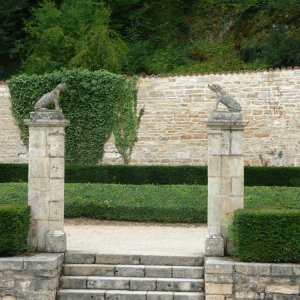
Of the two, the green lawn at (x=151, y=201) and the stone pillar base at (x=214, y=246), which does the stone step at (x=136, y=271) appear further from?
the green lawn at (x=151, y=201)

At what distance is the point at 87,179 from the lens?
18.9m

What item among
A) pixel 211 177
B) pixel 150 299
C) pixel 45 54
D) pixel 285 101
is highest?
pixel 45 54

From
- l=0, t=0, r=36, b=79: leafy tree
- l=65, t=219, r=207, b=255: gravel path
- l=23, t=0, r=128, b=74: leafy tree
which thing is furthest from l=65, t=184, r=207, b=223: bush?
l=0, t=0, r=36, b=79: leafy tree

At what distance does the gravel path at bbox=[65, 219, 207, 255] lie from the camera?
11375 mm

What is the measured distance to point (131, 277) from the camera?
10219 mm

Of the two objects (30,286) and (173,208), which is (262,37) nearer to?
(173,208)

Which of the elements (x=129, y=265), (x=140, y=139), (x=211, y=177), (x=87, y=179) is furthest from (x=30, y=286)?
(x=140, y=139)

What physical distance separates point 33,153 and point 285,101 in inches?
437

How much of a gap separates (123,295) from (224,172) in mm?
2258

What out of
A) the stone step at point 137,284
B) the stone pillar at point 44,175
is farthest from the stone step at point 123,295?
the stone pillar at point 44,175

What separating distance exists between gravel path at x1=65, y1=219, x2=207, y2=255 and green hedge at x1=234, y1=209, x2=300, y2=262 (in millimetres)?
1374

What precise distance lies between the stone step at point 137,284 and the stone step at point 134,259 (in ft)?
1.14

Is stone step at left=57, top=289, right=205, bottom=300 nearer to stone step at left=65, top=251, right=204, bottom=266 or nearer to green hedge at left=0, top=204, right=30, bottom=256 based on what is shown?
stone step at left=65, top=251, right=204, bottom=266

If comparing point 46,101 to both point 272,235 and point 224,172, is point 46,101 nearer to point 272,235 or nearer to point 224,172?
point 224,172
